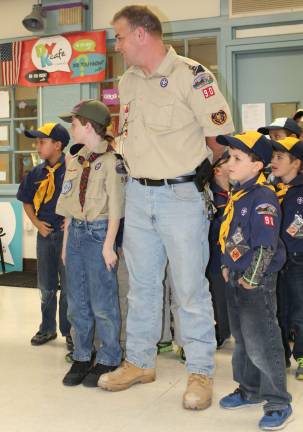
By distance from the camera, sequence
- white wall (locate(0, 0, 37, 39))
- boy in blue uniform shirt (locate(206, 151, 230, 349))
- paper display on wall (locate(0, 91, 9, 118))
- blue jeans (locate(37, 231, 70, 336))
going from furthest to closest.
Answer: paper display on wall (locate(0, 91, 9, 118)), white wall (locate(0, 0, 37, 39)), blue jeans (locate(37, 231, 70, 336)), boy in blue uniform shirt (locate(206, 151, 230, 349))

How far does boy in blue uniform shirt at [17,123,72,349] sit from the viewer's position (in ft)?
11.0

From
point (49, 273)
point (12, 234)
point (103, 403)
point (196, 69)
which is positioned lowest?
point (103, 403)

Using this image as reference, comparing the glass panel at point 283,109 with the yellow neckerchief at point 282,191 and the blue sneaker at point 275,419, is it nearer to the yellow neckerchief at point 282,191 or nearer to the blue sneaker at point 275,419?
the yellow neckerchief at point 282,191

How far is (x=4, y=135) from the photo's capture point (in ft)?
20.7

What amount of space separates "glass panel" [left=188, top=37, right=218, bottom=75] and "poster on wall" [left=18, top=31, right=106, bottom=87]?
0.90 meters

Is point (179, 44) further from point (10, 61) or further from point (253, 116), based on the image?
point (10, 61)

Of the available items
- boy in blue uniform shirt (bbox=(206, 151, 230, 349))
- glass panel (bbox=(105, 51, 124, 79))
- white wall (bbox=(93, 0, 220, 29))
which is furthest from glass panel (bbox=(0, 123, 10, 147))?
boy in blue uniform shirt (bbox=(206, 151, 230, 349))

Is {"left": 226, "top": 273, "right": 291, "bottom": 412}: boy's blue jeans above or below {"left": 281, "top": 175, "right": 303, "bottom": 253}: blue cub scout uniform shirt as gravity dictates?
below

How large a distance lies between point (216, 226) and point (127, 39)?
116 centimetres

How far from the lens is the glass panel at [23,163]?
6188 mm

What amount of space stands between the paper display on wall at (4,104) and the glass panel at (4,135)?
0.11 m

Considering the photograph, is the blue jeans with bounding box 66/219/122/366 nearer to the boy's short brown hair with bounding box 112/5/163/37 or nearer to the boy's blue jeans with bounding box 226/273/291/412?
the boy's blue jeans with bounding box 226/273/291/412

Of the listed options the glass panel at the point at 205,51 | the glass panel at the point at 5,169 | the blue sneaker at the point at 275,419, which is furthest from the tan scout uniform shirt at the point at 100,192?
the glass panel at the point at 5,169

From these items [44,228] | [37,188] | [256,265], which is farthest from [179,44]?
[256,265]
